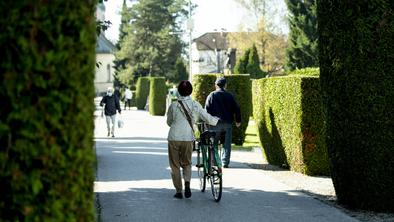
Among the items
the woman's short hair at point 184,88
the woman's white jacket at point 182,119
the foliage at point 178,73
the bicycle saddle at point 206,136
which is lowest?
the bicycle saddle at point 206,136

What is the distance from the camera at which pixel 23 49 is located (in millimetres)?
3408

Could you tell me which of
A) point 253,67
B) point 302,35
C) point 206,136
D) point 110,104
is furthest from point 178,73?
point 206,136

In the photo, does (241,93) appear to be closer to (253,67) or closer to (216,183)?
(216,183)

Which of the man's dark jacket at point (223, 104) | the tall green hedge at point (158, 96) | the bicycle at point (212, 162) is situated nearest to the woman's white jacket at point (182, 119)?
the bicycle at point (212, 162)

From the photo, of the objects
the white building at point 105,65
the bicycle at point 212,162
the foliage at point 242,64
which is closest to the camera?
the bicycle at point 212,162

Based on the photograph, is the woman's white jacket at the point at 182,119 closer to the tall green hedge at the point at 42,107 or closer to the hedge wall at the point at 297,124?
the hedge wall at the point at 297,124

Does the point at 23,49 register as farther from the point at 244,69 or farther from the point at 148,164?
the point at 244,69

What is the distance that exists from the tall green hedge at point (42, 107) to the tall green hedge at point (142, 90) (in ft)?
154

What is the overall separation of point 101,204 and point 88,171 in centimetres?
574

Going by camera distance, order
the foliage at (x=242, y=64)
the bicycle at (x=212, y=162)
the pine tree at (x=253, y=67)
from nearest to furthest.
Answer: the bicycle at (x=212, y=162) < the pine tree at (x=253, y=67) < the foliage at (x=242, y=64)

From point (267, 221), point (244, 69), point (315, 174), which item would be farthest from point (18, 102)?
point (244, 69)

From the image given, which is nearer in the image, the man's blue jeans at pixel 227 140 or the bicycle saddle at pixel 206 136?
the bicycle saddle at pixel 206 136

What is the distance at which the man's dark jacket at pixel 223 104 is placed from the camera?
13.9 meters

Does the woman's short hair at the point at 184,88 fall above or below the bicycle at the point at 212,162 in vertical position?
above
